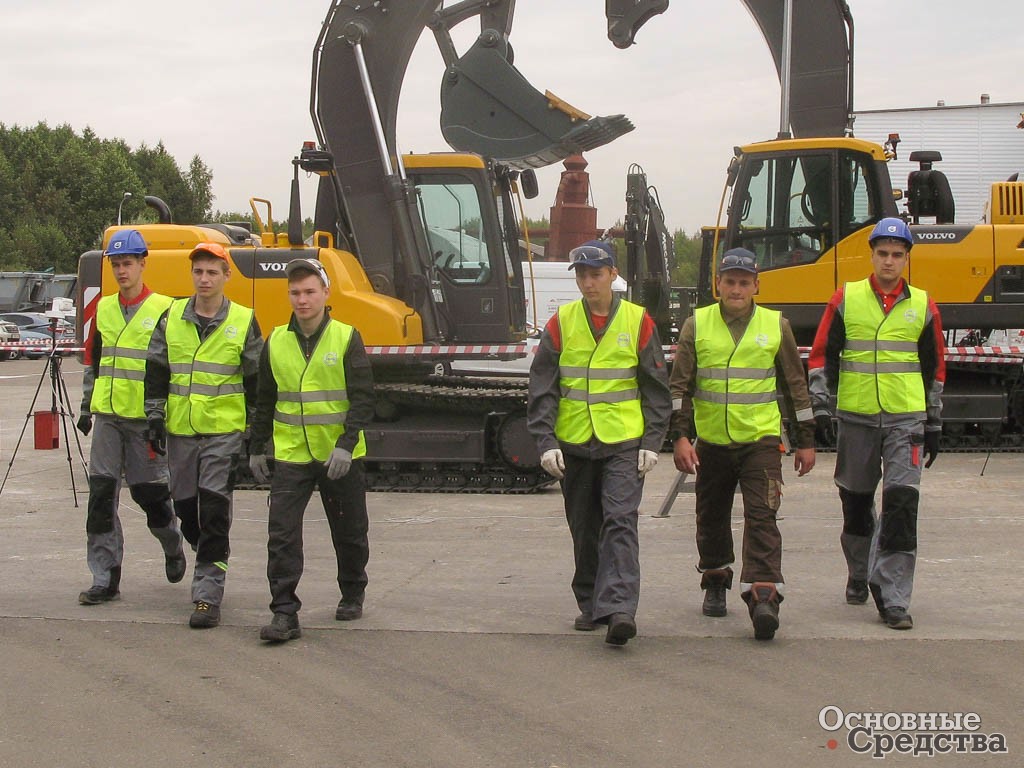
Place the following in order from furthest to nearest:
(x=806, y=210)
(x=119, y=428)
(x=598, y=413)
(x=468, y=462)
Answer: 1. (x=806, y=210)
2. (x=468, y=462)
3. (x=119, y=428)
4. (x=598, y=413)

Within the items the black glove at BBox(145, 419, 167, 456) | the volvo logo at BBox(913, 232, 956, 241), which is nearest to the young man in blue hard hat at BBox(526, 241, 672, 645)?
the black glove at BBox(145, 419, 167, 456)

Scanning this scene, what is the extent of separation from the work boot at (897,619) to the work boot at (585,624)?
1446 mm

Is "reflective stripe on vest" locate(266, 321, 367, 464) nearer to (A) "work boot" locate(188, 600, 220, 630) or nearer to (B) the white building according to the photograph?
(A) "work boot" locate(188, 600, 220, 630)

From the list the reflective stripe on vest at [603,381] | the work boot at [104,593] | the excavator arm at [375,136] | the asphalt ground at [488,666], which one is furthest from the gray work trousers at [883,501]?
the excavator arm at [375,136]

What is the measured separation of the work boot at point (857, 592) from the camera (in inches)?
282

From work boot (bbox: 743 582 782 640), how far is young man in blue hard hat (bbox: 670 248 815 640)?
4cm

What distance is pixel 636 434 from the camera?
6.62 metres

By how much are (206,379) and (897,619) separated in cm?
374

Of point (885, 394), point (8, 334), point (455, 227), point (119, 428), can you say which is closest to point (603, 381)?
point (885, 394)

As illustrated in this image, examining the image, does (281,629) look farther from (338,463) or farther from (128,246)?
(128,246)

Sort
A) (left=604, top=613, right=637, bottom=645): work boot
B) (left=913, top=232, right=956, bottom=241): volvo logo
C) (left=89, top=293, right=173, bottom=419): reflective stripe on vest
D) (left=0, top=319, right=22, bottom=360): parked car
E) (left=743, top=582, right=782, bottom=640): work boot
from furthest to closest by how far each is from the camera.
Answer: (left=0, top=319, right=22, bottom=360): parked car → (left=913, top=232, right=956, bottom=241): volvo logo → (left=89, top=293, right=173, bottom=419): reflective stripe on vest → (left=743, top=582, right=782, bottom=640): work boot → (left=604, top=613, right=637, bottom=645): work boot

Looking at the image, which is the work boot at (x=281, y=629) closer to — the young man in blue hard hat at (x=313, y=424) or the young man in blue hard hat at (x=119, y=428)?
the young man in blue hard hat at (x=313, y=424)

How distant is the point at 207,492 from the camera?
7.03m

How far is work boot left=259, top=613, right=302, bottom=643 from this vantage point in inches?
256
